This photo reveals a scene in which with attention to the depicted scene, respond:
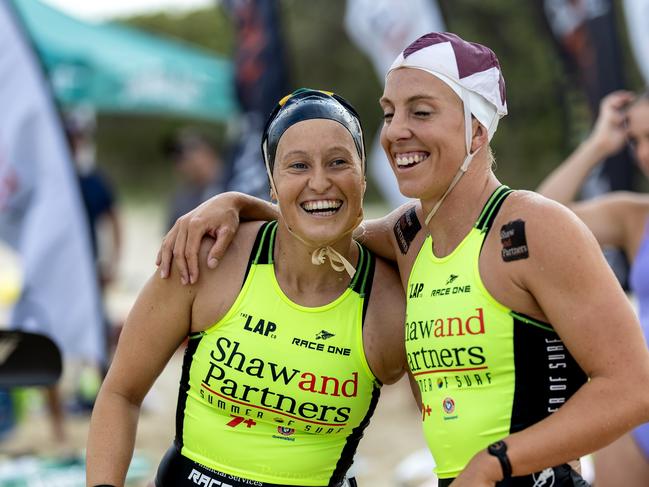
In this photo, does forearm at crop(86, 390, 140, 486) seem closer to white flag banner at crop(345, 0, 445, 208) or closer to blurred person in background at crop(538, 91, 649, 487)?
blurred person in background at crop(538, 91, 649, 487)

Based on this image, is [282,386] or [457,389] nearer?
[457,389]

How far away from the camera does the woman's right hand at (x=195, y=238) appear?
2545 millimetres

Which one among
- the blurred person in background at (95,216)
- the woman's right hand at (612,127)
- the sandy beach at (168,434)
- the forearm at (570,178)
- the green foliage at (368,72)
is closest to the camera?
the forearm at (570,178)

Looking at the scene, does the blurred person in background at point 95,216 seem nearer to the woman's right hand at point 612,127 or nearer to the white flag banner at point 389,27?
the white flag banner at point 389,27

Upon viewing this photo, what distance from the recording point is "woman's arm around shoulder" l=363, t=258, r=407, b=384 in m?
2.52

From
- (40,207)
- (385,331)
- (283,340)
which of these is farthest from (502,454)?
(40,207)

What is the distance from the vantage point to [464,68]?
2.21 metres

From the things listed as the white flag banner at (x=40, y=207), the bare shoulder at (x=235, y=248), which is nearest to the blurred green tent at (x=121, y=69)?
the white flag banner at (x=40, y=207)

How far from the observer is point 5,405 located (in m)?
7.27

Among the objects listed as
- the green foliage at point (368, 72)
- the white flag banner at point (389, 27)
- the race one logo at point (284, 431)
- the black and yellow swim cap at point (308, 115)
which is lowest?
the race one logo at point (284, 431)

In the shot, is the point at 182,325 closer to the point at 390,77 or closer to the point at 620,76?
the point at 390,77

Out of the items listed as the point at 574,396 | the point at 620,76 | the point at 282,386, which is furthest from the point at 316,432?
the point at 620,76

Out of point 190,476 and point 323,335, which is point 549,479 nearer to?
point 323,335

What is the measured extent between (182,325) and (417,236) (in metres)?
0.72
